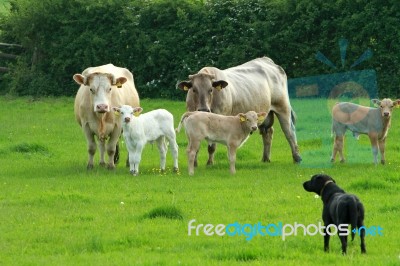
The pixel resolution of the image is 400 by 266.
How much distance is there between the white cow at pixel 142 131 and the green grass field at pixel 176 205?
363mm

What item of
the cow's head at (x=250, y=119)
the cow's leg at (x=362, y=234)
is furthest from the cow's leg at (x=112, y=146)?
the cow's leg at (x=362, y=234)

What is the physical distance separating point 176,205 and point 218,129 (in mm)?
4475

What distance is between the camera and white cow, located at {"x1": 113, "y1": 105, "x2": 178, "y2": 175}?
1842 cm

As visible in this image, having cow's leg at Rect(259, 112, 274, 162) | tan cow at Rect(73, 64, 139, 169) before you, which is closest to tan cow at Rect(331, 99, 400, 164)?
cow's leg at Rect(259, 112, 274, 162)

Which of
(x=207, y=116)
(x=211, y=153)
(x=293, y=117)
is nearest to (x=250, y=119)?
(x=207, y=116)

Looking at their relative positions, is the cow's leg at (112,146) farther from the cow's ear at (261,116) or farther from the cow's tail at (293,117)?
the cow's tail at (293,117)

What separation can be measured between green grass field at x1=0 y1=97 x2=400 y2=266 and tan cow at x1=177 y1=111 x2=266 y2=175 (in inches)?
19.9

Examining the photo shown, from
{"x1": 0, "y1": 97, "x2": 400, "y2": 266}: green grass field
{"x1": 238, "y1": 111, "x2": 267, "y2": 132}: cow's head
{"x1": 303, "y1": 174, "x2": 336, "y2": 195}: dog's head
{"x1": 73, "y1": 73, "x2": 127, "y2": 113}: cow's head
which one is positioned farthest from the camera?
{"x1": 73, "y1": 73, "x2": 127, "y2": 113}: cow's head

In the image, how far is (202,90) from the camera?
19.7 m

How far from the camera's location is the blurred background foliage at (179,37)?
32906 millimetres

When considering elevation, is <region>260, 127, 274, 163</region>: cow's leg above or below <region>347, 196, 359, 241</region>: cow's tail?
below

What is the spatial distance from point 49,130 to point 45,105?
6.76 meters

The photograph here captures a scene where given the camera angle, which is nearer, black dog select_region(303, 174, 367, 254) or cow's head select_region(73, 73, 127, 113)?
black dog select_region(303, 174, 367, 254)

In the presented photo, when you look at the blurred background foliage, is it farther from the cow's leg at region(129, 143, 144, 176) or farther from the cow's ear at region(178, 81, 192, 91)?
the cow's leg at region(129, 143, 144, 176)
